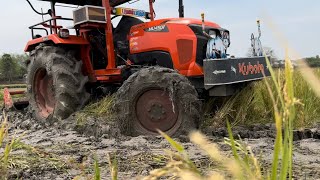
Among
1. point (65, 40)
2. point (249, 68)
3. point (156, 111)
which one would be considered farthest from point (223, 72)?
point (65, 40)

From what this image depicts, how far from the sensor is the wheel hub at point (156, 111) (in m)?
4.40

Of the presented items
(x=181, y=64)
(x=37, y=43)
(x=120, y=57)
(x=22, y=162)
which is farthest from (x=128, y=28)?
(x=22, y=162)

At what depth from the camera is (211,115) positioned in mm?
5133

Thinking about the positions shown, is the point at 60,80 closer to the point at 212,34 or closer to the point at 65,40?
the point at 65,40

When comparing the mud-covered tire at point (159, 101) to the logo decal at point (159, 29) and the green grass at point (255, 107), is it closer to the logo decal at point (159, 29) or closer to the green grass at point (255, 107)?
the green grass at point (255, 107)

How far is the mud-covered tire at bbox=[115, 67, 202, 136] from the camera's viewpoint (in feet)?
13.9

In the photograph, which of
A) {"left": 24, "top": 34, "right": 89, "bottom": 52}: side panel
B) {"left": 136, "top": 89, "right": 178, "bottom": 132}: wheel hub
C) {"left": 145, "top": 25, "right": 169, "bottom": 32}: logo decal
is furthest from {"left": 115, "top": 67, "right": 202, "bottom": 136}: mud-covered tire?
{"left": 24, "top": 34, "right": 89, "bottom": 52}: side panel

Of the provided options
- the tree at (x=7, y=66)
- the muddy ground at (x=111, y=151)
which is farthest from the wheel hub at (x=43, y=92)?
the tree at (x=7, y=66)

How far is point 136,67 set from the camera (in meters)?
5.46

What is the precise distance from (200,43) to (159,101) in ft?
3.20

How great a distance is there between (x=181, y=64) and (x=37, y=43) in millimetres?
2792

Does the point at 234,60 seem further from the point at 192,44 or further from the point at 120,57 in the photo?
the point at 120,57

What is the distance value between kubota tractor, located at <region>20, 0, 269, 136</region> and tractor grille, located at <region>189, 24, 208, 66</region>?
1 centimetres

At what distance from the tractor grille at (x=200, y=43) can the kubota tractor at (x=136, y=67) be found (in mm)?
12
